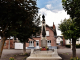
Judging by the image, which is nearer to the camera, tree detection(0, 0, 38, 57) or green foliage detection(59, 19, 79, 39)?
tree detection(0, 0, 38, 57)

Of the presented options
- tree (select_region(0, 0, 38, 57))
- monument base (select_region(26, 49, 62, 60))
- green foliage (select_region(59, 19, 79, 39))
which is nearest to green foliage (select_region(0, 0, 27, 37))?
tree (select_region(0, 0, 38, 57))

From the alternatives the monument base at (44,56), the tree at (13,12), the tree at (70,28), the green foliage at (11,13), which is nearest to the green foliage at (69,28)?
the tree at (70,28)

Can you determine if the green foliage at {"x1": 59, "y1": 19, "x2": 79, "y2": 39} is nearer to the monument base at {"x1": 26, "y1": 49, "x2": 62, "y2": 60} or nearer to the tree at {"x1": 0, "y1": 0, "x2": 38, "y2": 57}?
the monument base at {"x1": 26, "y1": 49, "x2": 62, "y2": 60}

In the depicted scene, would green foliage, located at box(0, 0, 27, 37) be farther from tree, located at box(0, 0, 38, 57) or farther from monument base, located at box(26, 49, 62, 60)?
monument base, located at box(26, 49, 62, 60)

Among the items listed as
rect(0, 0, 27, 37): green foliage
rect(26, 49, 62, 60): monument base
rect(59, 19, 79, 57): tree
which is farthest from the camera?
rect(26, 49, 62, 60): monument base

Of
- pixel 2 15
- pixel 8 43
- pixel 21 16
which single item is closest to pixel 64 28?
pixel 21 16

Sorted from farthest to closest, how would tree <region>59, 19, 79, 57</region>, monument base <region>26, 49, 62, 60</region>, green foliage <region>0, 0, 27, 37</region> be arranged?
monument base <region>26, 49, 62, 60</region>, tree <region>59, 19, 79, 57</region>, green foliage <region>0, 0, 27, 37</region>

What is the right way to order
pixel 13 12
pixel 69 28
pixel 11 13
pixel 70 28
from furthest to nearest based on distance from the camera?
pixel 70 28, pixel 69 28, pixel 13 12, pixel 11 13

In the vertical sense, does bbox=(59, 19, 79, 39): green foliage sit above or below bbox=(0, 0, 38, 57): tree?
below

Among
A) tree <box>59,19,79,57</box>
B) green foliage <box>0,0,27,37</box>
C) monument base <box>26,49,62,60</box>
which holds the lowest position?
monument base <box>26,49,62,60</box>

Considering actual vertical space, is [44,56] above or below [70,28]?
below

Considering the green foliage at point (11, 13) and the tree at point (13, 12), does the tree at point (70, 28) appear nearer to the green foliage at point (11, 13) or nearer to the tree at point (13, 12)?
the tree at point (13, 12)

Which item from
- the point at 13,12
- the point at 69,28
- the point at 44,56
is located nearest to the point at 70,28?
the point at 69,28

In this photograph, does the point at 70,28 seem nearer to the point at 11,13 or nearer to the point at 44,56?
the point at 44,56
